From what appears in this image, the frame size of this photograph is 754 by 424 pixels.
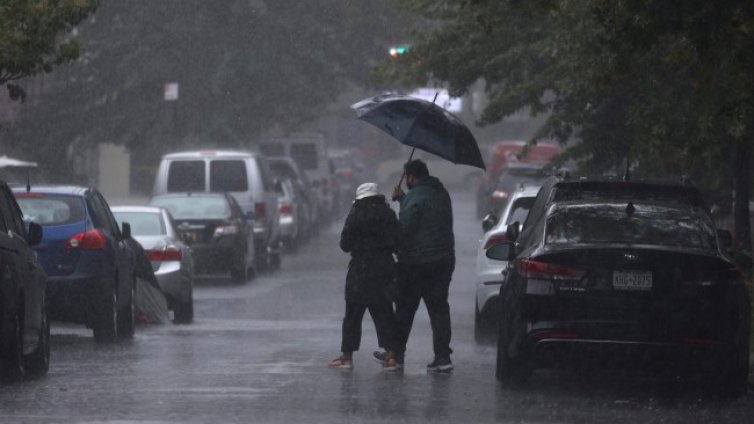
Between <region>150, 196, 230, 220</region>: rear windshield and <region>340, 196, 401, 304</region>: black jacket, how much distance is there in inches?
533

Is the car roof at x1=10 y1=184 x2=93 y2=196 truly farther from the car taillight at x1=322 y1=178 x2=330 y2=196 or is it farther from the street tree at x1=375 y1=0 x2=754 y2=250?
the car taillight at x1=322 y1=178 x2=330 y2=196

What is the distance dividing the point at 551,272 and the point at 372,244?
2.22 m

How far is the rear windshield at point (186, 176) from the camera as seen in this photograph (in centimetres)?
3033

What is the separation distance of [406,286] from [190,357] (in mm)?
2162

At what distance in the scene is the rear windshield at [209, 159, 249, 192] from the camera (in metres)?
30.2

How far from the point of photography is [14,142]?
42.5 m

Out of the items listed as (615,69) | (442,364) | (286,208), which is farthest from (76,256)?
(286,208)

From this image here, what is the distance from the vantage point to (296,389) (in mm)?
12391

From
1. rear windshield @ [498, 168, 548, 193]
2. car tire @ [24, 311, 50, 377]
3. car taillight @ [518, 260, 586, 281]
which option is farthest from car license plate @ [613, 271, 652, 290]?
rear windshield @ [498, 168, 548, 193]

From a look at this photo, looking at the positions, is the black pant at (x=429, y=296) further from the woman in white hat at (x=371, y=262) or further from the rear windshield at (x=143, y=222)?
the rear windshield at (x=143, y=222)

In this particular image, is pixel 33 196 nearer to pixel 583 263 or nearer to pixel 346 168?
pixel 583 263

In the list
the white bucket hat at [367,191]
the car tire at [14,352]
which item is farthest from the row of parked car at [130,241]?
the white bucket hat at [367,191]

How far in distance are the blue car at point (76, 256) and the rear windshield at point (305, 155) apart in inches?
1024

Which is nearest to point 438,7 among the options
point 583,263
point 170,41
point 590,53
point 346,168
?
point 590,53
